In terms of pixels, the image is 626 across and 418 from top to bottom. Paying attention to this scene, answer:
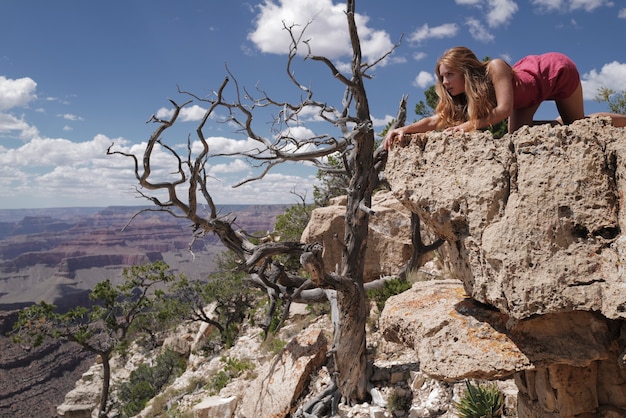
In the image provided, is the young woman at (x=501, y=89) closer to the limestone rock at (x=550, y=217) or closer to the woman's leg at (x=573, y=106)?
the woman's leg at (x=573, y=106)

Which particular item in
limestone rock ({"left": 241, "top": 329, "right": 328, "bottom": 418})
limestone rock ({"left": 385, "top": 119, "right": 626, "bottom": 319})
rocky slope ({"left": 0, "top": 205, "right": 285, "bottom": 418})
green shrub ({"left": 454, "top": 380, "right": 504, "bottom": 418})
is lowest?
rocky slope ({"left": 0, "top": 205, "right": 285, "bottom": 418})

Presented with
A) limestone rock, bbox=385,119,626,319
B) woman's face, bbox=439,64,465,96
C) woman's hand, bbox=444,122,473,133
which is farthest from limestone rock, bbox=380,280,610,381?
woman's face, bbox=439,64,465,96

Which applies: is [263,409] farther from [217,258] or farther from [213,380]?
[217,258]

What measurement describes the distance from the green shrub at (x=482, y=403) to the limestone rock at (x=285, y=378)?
377 cm

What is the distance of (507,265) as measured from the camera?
2.81 m

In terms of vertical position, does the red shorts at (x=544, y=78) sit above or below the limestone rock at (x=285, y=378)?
above

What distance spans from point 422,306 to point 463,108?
1.77m

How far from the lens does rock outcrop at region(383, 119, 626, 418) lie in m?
2.71

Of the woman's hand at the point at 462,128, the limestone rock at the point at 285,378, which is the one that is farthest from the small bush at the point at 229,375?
the woman's hand at the point at 462,128

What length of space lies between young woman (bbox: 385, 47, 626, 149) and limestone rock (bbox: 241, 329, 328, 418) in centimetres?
682

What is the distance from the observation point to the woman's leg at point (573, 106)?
3384 millimetres

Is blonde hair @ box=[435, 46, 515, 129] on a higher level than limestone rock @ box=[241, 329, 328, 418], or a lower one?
higher

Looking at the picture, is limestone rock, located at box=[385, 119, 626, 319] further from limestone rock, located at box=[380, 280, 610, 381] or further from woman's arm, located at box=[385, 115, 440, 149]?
woman's arm, located at box=[385, 115, 440, 149]

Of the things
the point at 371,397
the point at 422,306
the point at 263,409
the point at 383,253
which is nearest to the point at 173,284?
the point at 383,253
